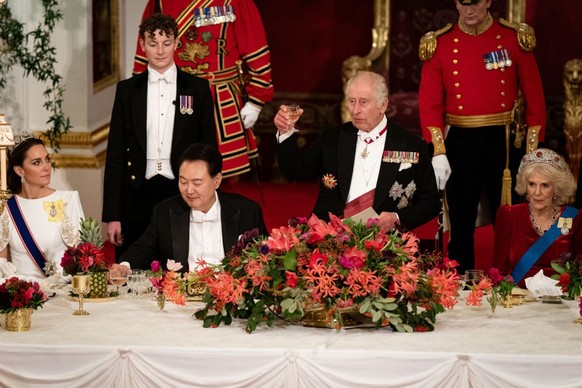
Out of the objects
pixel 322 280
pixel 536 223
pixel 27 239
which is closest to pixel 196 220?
pixel 27 239

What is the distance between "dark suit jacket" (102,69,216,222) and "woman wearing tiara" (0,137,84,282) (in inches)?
19.2

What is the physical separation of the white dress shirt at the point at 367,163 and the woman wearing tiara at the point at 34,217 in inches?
46.2

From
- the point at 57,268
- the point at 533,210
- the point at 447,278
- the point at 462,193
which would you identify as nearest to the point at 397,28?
the point at 462,193

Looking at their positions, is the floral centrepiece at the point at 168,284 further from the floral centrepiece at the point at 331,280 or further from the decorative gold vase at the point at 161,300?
the floral centrepiece at the point at 331,280

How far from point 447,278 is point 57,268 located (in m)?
1.74

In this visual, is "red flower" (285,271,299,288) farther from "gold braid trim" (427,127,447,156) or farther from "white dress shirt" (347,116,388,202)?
"gold braid trim" (427,127,447,156)

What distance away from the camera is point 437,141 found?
598cm

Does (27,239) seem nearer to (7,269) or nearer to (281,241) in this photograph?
(7,269)

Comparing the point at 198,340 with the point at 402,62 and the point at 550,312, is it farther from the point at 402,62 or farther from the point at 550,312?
the point at 402,62

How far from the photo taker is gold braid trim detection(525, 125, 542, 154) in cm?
604

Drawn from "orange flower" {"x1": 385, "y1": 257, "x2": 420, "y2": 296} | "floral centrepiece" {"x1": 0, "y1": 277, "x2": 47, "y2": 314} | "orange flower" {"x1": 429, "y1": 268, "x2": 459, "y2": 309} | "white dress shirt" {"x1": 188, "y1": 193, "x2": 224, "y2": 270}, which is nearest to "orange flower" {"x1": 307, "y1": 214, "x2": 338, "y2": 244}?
"orange flower" {"x1": 385, "y1": 257, "x2": 420, "y2": 296}

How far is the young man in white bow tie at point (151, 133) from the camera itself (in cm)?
559

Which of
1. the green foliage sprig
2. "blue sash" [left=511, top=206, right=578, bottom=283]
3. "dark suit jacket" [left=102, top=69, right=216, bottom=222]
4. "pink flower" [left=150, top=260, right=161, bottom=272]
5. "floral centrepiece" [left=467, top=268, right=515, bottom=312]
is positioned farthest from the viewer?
the green foliage sprig

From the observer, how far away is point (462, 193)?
20.1ft
